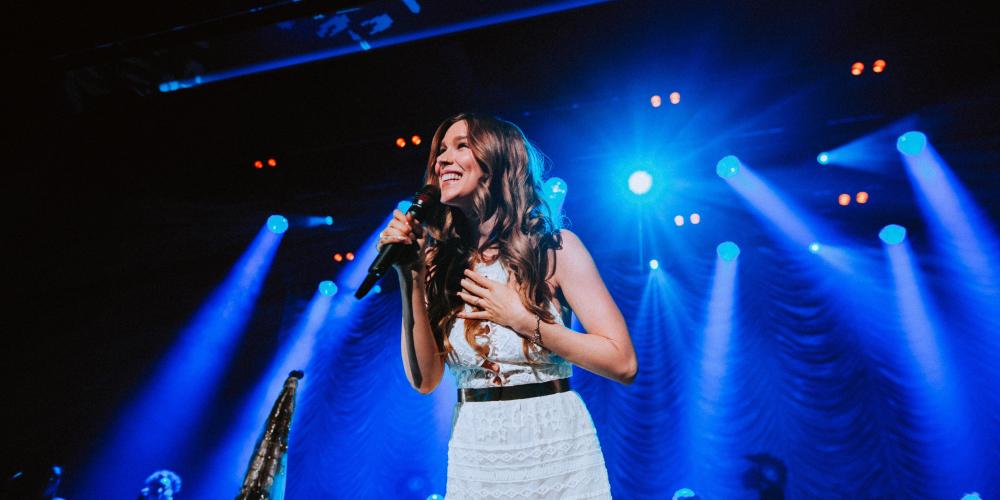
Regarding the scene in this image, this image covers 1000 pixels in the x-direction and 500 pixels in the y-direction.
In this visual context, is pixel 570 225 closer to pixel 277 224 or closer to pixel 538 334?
pixel 277 224

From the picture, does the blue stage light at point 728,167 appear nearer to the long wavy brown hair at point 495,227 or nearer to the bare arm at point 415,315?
the long wavy brown hair at point 495,227

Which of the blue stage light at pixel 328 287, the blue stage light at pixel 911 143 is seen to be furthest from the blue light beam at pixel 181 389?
the blue stage light at pixel 911 143

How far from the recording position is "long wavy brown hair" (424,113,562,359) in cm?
176

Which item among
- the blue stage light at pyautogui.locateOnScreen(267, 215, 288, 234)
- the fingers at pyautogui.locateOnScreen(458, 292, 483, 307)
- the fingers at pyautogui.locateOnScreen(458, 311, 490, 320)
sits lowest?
the fingers at pyautogui.locateOnScreen(458, 311, 490, 320)

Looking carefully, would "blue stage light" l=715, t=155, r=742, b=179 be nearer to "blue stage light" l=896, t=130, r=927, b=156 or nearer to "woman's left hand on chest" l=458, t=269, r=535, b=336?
"blue stage light" l=896, t=130, r=927, b=156

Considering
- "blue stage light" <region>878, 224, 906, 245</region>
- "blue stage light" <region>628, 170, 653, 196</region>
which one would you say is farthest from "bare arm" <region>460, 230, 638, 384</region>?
"blue stage light" <region>878, 224, 906, 245</region>

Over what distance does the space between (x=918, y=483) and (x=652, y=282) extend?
3416mm

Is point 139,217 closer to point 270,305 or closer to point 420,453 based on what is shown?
point 270,305

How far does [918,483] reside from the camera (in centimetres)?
607

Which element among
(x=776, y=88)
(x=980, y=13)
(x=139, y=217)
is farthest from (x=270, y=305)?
(x=980, y=13)

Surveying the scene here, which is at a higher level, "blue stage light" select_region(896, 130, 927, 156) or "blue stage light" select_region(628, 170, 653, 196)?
"blue stage light" select_region(628, 170, 653, 196)

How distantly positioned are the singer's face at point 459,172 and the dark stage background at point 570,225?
8.72 feet

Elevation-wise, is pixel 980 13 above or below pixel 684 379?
above

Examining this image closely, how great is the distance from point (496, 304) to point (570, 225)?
17.8 feet
